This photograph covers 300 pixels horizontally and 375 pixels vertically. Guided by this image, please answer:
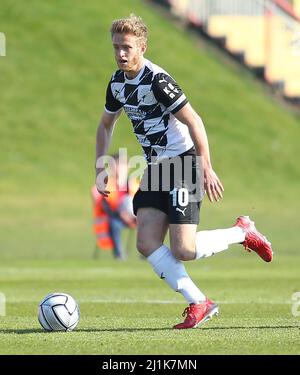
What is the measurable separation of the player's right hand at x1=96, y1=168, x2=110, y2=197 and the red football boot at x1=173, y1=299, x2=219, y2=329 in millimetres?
1302

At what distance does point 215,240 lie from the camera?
10.1 metres

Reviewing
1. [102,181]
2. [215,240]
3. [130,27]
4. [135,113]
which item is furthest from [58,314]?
[130,27]

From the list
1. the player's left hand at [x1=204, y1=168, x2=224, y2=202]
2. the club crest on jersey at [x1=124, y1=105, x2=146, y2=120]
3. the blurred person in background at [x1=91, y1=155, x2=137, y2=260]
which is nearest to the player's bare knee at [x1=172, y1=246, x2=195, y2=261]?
the player's left hand at [x1=204, y1=168, x2=224, y2=202]

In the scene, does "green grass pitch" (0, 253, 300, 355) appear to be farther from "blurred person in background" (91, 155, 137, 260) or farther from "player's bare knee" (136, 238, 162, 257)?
"blurred person in background" (91, 155, 137, 260)

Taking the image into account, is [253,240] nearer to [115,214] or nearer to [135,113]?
[135,113]

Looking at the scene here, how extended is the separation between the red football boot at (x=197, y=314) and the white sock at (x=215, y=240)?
42cm

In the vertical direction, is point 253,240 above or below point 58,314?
above

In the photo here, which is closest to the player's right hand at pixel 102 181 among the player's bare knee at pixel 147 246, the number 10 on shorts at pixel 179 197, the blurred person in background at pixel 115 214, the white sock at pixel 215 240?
the player's bare knee at pixel 147 246

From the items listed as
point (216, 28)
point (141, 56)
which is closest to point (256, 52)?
point (216, 28)

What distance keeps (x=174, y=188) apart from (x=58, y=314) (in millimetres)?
1402

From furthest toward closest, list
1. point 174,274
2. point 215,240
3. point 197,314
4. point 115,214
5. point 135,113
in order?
1. point 115,214
2. point 215,240
3. point 135,113
4. point 174,274
5. point 197,314

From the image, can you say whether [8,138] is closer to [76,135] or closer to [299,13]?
[76,135]

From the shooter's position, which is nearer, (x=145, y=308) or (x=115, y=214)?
(x=145, y=308)

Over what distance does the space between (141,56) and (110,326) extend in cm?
227
